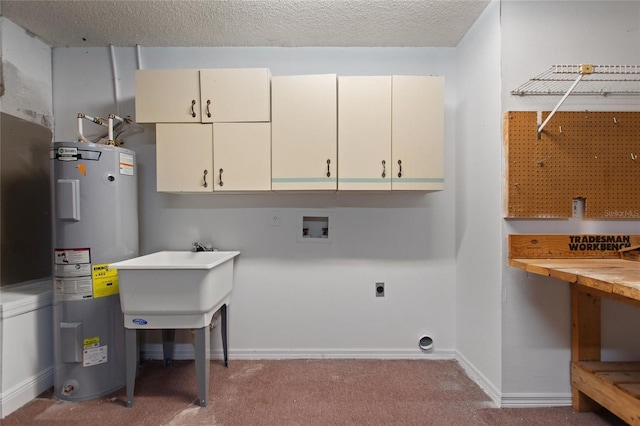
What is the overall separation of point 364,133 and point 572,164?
121 centimetres

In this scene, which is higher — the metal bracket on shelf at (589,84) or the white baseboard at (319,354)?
the metal bracket on shelf at (589,84)

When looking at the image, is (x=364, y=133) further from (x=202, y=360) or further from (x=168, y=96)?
(x=202, y=360)

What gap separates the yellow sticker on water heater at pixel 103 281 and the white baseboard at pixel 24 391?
0.64 meters

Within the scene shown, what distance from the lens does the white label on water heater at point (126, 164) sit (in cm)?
174

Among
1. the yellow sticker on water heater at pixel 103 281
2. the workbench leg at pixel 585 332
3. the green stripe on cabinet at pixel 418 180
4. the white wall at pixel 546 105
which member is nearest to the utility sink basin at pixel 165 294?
the yellow sticker on water heater at pixel 103 281

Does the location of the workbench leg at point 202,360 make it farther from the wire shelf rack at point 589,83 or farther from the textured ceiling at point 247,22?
the wire shelf rack at point 589,83

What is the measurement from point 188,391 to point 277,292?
0.82 m

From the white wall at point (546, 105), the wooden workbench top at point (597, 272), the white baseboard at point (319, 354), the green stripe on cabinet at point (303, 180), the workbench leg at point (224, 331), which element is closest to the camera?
the wooden workbench top at point (597, 272)

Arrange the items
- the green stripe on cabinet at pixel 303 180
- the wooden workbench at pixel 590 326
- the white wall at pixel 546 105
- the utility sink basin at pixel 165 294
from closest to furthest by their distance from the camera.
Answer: the wooden workbench at pixel 590 326 → the utility sink basin at pixel 165 294 → the white wall at pixel 546 105 → the green stripe on cabinet at pixel 303 180

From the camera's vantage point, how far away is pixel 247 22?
1855 millimetres

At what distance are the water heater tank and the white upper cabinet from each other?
41cm

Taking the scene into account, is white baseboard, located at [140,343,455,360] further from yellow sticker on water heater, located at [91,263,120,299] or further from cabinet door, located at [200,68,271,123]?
cabinet door, located at [200,68,271,123]

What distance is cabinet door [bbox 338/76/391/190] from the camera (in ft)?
5.90

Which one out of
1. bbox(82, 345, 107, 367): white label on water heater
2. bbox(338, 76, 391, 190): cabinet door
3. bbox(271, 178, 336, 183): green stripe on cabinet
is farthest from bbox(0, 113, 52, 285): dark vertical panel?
bbox(338, 76, 391, 190): cabinet door
